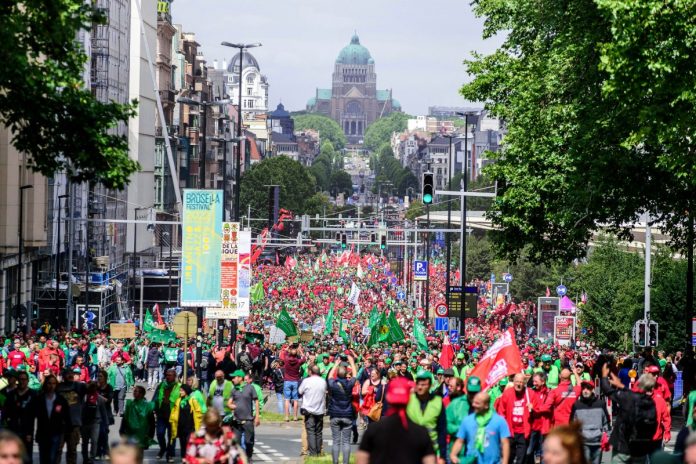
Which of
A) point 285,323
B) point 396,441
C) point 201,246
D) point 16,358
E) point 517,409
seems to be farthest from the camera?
point 285,323

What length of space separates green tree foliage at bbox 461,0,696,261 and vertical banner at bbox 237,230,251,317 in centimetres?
574

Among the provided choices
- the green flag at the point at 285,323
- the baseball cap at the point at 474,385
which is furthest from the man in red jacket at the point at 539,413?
the green flag at the point at 285,323

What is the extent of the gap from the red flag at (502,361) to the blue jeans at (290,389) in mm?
10415

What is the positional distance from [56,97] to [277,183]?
15345 centimetres

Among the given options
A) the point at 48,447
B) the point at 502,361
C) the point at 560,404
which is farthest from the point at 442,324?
the point at 48,447

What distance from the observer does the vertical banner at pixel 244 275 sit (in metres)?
34.7

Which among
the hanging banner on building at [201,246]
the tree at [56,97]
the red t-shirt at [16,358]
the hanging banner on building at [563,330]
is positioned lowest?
the hanging banner on building at [563,330]

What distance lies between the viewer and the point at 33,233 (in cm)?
5934

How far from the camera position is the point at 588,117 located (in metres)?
32.3

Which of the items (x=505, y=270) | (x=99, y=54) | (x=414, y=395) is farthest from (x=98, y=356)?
(x=505, y=270)

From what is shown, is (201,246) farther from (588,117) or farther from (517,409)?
(517,409)

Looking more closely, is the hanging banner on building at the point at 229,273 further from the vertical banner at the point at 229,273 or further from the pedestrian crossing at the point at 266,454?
the pedestrian crossing at the point at 266,454

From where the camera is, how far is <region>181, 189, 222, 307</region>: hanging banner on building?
3075 centimetres

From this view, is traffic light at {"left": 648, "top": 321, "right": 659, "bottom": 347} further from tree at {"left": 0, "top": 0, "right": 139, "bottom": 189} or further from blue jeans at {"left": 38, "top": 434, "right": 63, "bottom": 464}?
blue jeans at {"left": 38, "top": 434, "right": 63, "bottom": 464}
